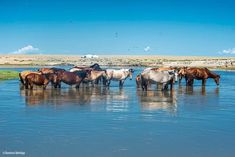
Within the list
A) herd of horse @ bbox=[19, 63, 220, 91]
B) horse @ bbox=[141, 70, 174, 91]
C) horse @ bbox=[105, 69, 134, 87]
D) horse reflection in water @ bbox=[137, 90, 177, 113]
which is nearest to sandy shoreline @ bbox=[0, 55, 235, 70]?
horse @ bbox=[105, 69, 134, 87]

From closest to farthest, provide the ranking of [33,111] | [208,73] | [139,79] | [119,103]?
[33,111] → [119,103] → [139,79] → [208,73]

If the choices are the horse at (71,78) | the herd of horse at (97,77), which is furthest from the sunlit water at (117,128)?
the horse at (71,78)

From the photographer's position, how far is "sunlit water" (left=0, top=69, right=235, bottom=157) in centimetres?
887

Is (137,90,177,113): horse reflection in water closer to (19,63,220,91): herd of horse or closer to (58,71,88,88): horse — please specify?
(19,63,220,91): herd of horse

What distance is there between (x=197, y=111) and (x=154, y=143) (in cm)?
557

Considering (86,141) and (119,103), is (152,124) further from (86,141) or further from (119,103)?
(119,103)

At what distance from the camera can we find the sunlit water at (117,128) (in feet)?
29.1

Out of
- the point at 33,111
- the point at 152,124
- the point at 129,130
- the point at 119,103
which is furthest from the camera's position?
the point at 119,103

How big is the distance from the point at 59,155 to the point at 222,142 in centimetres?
368

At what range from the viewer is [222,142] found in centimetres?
970

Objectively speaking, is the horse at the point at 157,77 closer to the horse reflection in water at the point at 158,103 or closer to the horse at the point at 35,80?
the horse reflection in water at the point at 158,103

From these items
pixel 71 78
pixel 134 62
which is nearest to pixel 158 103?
pixel 71 78

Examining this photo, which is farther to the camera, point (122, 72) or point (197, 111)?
point (122, 72)

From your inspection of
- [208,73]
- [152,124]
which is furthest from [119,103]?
[208,73]
